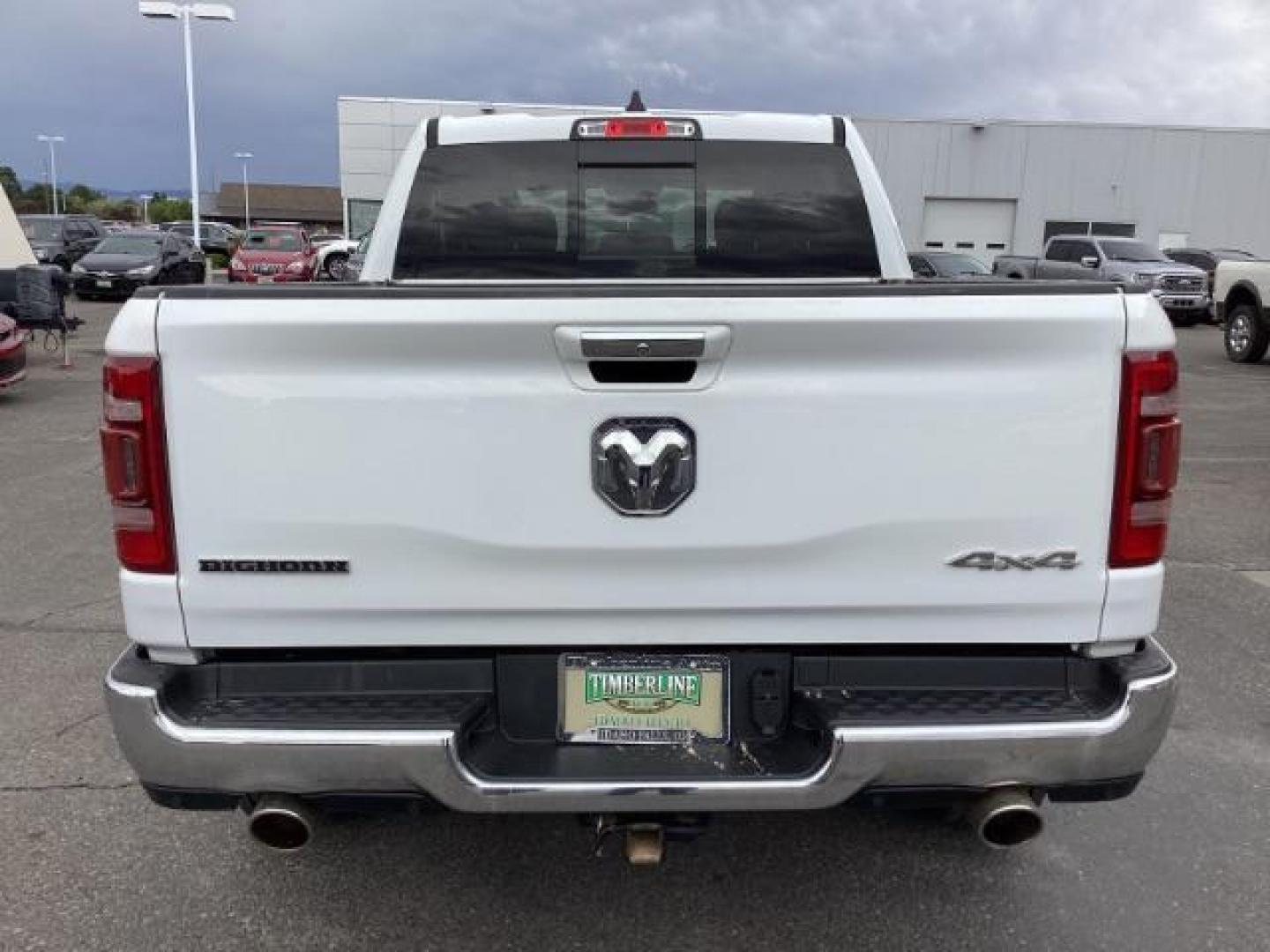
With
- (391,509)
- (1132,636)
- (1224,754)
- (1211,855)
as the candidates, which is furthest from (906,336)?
(1224,754)

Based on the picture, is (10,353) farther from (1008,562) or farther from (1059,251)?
(1059,251)

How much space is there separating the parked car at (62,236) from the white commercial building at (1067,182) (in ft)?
38.4

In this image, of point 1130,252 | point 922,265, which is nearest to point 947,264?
point 922,265

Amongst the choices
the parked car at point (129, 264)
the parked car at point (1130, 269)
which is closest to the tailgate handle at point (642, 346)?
the parked car at point (1130, 269)

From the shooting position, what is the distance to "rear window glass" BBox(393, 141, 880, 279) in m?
4.12

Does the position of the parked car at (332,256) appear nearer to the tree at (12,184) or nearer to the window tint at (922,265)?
the window tint at (922,265)

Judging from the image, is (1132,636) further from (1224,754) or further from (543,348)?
(1224,754)

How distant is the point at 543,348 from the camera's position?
7.54 ft

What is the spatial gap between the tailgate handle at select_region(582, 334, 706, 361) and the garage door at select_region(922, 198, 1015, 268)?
120ft

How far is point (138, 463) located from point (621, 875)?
5.80 feet

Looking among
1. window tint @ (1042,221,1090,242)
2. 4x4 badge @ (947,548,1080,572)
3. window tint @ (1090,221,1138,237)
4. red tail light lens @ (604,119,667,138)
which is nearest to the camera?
4x4 badge @ (947,548,1080,572)

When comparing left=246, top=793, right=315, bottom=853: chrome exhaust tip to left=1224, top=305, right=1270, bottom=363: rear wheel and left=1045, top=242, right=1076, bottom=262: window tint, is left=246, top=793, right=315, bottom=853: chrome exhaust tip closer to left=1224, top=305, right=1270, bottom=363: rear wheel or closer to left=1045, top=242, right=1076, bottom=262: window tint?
left=1224, top=305, right=1270, bottom=363: rear wheel

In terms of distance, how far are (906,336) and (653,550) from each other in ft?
2.26

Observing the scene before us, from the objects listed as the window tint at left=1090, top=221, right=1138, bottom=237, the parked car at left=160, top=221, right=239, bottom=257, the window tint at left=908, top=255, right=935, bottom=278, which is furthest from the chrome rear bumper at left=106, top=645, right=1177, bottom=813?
the parked car at left=160, top=221, right=239, bottom=257
